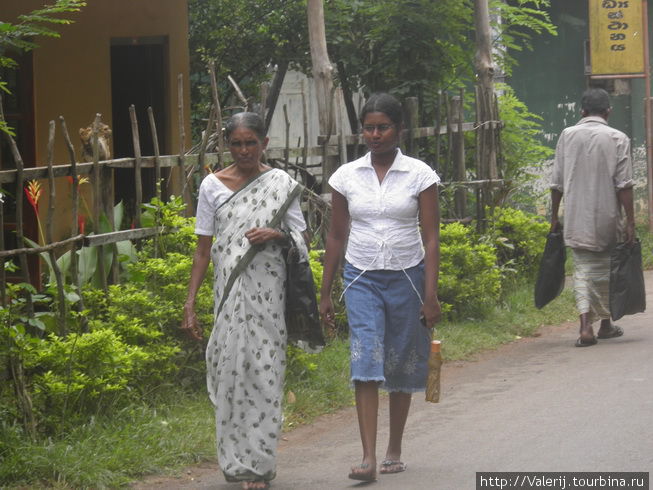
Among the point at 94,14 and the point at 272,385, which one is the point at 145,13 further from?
the point at 272,385

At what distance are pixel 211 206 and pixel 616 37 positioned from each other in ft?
34.2

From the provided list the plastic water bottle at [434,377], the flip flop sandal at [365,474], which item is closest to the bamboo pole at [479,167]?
the plastic water bottle at [434,377]

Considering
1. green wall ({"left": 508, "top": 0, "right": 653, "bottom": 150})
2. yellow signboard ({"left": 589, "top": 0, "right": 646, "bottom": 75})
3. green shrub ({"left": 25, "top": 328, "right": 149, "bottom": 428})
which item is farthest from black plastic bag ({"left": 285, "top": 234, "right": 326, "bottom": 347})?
green wall ({"left": 508, "top": 0, "right": 653, "bottom": 150})

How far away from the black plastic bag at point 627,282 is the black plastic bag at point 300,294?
3884 millimetres

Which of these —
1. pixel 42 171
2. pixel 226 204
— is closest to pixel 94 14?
pixel 42 171

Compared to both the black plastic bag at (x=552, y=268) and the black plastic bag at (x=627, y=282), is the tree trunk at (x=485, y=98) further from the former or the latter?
the black plastic bag at (x=627, y=282)

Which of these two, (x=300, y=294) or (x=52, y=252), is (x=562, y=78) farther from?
(x=300, y=294)

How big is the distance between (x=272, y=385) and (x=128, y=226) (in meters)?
4.18

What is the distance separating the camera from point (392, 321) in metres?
5.48

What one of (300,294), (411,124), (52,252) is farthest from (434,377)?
(411,124)

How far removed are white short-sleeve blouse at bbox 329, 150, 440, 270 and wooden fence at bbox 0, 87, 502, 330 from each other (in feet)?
5.18

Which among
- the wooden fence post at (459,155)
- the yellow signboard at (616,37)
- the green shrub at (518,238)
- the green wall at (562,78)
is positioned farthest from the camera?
the green wall at (562,78)

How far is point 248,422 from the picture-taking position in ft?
17.3

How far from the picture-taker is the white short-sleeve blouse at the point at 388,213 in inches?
213
